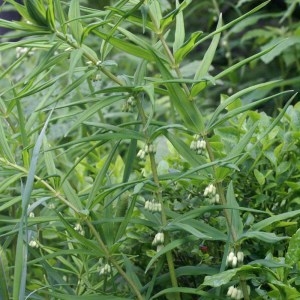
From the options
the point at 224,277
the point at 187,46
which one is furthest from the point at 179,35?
the point at 224,277

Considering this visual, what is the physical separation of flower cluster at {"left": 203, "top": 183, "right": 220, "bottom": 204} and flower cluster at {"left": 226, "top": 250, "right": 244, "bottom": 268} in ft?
0.38

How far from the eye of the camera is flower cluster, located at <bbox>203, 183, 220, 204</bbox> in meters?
1.66

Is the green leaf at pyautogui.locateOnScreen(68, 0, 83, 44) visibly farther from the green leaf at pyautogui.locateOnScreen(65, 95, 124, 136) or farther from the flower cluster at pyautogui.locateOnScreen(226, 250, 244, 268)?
the flower cluster at pyautogui.locateOnScreen(226, 250, 244, 268)

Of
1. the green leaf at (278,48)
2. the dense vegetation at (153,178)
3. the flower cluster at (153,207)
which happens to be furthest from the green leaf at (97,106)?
the green leaf at (278,48)

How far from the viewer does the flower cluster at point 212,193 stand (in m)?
1.66

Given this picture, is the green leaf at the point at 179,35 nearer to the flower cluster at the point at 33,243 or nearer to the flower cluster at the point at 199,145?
the flower cluster at the point at 199,145

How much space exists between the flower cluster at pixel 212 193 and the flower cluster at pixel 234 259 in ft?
0.38

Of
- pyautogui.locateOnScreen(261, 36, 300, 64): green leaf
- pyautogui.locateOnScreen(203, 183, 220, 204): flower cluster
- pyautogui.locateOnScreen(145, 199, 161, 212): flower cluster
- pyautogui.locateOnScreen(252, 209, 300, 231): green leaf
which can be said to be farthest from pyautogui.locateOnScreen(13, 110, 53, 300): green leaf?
pyautogui.locateOnScreen(261, 36, 300, 64): green leaf

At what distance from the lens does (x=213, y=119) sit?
65.6 inches

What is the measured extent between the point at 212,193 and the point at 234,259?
151mm

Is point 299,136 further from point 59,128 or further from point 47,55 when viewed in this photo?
point 59,128

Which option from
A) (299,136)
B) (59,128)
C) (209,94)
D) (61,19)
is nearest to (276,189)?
(299,136)

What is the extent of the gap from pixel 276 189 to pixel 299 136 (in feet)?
0.49

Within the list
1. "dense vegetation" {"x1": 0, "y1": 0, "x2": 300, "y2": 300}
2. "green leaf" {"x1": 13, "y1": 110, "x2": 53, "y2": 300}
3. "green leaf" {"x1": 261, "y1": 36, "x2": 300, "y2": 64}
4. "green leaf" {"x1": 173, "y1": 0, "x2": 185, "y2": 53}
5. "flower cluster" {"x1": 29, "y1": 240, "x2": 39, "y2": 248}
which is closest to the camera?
"green leaf" {"x1": 13, "y1": 110, "x2": 53, "y2": 300}
